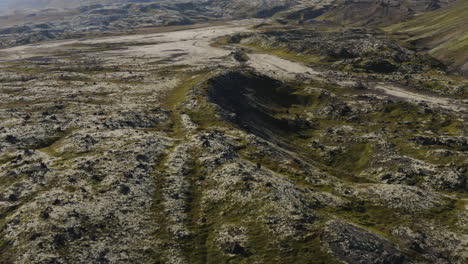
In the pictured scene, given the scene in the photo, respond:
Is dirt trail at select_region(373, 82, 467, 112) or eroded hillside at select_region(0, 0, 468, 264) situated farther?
dirt trail at select_region(373, 82, 467, 112)

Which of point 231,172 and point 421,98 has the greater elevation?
point 231,172

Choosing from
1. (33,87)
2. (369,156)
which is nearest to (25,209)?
(369,156)

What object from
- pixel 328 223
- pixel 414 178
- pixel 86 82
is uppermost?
pixel 86 82

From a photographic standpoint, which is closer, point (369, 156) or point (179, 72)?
point (369, 156)

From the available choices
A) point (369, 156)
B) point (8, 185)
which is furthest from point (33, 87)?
point (369, 156)

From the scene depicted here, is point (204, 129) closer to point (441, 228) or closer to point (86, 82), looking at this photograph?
point (441, 228)

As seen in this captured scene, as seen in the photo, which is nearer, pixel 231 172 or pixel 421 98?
pixel 231 172

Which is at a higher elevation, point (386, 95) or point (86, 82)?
point (86, 82)

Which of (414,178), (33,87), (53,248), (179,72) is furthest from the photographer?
(179,72)

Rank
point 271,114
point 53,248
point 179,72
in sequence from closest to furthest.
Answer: point 53,248 < point 271,114 < point 179,72

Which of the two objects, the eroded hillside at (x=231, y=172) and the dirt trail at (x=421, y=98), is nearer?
the eroded hillside at (x=231, y=172)
